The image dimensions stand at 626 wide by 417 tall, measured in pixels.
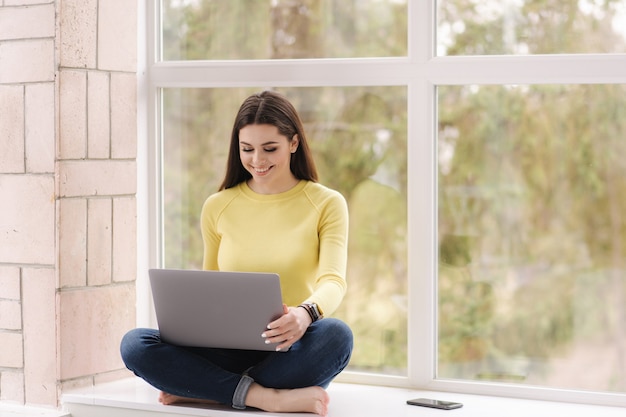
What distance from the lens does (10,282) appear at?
285 cm

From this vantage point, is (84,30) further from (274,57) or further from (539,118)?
(539,118)

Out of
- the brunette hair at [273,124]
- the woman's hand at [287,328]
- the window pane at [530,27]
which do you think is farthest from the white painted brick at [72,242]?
the window pane at [530,27]

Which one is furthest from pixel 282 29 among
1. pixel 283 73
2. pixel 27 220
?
pixel 27 220

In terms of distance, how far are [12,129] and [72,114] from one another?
0.19 m

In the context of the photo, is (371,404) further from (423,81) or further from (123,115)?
(123,115)

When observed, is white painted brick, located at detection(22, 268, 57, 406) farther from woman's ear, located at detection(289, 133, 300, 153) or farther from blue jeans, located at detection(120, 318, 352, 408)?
woman's ear, located at detection(289, 133, 300, 153)

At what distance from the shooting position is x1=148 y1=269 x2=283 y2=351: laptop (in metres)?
2.40

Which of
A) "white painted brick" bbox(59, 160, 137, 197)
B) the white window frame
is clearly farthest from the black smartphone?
"white painted brick" bbox(59, 160, 137, 197)

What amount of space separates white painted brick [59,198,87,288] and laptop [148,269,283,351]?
40 centimetres

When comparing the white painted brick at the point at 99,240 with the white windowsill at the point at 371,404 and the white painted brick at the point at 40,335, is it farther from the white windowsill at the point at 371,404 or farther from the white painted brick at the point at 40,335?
the white windowsill at the point at 371,404

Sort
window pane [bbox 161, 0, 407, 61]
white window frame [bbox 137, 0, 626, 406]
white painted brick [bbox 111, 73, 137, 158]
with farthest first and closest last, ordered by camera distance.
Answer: white painted brick [bbox 111, 73, 137, 158] → window pane [bbox 161, 0, 407, 61] → white window frame [bbox 137, 0, 626, 406]

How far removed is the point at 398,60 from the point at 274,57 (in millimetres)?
401

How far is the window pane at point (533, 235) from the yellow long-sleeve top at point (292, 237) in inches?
12.9

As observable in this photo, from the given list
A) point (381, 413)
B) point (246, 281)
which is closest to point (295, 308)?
point (246, 281)
